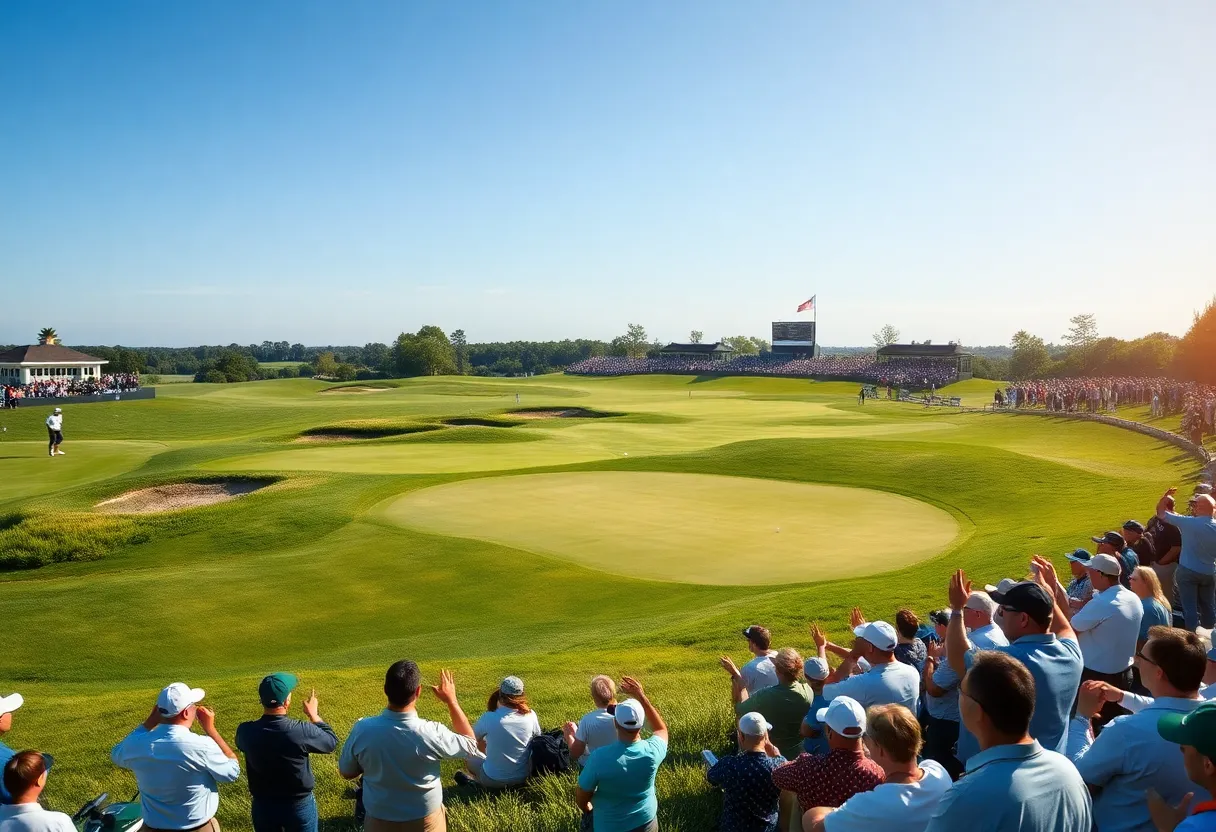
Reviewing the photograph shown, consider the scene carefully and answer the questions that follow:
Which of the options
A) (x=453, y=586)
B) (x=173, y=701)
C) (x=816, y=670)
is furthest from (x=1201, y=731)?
(x=453, y=586)

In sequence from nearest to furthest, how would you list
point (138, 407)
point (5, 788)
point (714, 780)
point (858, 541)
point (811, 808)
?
point (811, 808) < point (5, 788) < point (714, 780) < point (858, 541) < point (138, 407)

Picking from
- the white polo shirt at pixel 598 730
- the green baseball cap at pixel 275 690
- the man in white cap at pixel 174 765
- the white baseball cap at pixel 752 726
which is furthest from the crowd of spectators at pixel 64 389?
the white baseball cap at pixel 752 726

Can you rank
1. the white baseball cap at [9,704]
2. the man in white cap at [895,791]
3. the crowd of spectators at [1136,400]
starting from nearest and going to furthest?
the man in white cap at [895,791] → the white baseball cap at [9,704] → the crowd of spectators at [1136,400]

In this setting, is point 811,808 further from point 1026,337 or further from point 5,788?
point 1026,337

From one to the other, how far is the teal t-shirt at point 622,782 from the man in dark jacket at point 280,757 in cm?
214

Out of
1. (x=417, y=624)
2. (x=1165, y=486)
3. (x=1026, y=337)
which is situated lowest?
(x=417, y=624)

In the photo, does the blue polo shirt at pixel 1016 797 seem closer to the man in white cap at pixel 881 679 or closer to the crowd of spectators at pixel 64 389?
the man in white cap at pixel 881 679

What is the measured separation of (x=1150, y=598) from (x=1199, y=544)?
9.75 feet

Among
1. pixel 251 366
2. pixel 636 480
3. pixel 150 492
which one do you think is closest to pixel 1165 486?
pixel 636 480

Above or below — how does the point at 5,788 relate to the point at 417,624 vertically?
above

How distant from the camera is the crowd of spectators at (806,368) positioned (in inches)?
3716

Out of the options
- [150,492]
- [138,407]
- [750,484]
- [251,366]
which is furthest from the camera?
[251,366]

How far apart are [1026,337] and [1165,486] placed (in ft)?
540

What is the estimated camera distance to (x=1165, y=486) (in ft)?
74.6
